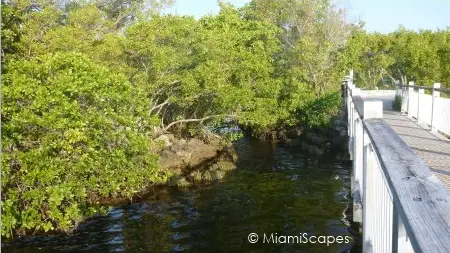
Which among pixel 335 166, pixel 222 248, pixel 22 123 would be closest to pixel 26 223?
pixel 22 123

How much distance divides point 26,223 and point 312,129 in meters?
21.2

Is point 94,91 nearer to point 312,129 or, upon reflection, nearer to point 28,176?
point 28,176

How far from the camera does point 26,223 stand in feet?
A: 34.3

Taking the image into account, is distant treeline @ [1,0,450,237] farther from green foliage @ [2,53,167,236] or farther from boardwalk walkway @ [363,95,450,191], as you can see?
boardwalk walkway @ [363,95,450,191]

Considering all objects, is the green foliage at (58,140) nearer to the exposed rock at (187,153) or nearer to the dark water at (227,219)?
the dark water at (227,219)

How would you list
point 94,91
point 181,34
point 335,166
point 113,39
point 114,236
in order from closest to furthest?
1. point 94,91
2. point 114,236
3. point 113,39
4. point 181,34
5. point 335,166

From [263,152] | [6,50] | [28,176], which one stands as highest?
[6,50]

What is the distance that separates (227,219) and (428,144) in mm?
6732

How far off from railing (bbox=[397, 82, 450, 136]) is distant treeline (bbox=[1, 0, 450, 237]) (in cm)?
768

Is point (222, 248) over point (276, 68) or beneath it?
beneath

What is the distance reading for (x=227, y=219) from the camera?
1372cm

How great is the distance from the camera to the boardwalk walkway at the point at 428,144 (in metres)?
6.66

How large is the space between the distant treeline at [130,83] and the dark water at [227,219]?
2.39 feet

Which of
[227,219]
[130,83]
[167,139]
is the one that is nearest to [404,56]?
[167,139]
